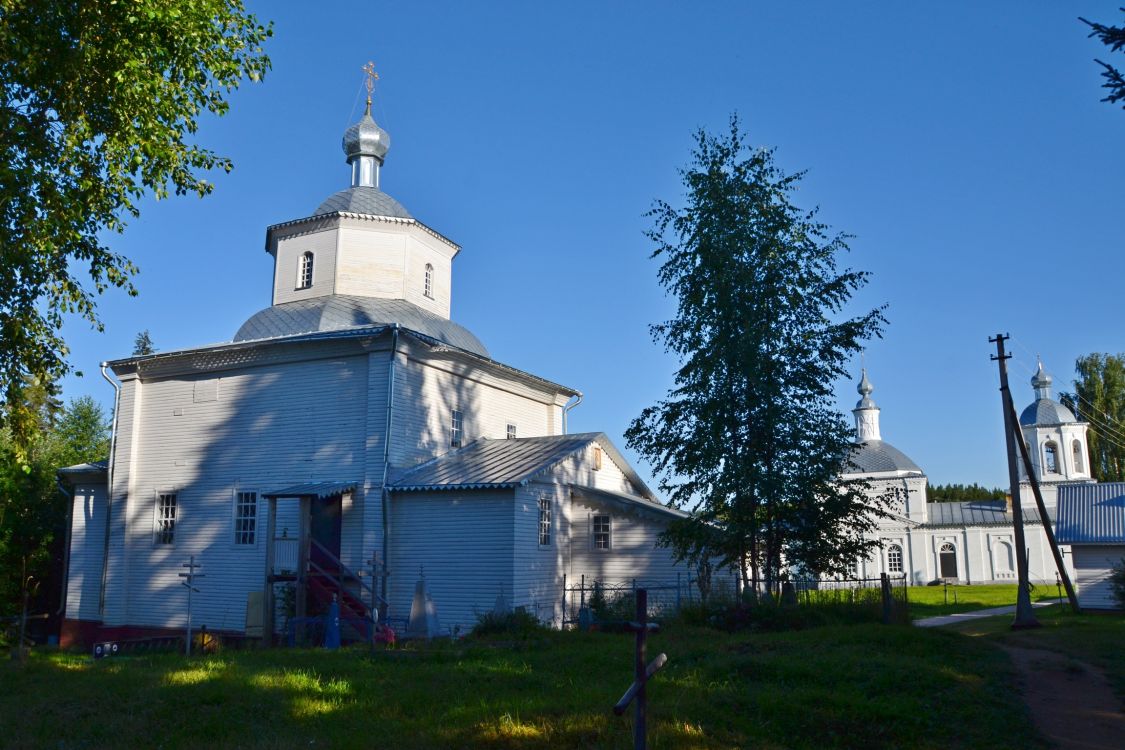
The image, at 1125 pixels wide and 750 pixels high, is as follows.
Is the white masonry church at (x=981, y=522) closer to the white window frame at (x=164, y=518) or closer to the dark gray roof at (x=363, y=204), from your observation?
the dark gray roof at (x=363, y=204)

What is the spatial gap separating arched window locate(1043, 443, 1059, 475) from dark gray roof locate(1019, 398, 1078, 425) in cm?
154

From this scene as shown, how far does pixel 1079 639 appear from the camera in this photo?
15.8m

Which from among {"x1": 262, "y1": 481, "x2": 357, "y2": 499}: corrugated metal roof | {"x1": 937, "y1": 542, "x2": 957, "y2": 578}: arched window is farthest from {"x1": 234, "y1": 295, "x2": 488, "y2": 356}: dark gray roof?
{"x1": 937, "y1": 542, "x2": 957, "y2": 578}: arched window

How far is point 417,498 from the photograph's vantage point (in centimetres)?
1977

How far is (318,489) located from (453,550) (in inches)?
131

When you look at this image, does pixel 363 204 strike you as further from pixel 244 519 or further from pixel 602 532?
pixel 602 532

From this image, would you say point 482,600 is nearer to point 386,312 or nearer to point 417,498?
point 417,498

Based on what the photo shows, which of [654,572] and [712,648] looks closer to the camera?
[712,648]

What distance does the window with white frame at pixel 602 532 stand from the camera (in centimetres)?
2145

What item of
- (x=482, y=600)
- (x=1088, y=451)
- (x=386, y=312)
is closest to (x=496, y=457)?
(x=482, y=600)

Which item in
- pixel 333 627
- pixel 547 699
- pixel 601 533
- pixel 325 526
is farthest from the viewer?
pixel 601 533

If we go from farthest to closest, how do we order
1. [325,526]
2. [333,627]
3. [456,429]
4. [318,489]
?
[456,429]
[325,526]
[318,489]
[333,627]

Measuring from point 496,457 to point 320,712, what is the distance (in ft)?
37.5

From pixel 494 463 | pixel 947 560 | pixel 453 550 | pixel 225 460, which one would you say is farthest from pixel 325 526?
pixel 947 560
